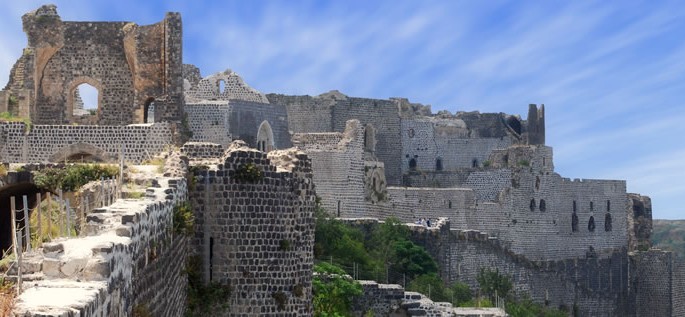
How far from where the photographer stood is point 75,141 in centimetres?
3619

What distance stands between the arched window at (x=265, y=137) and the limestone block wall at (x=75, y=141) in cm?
974

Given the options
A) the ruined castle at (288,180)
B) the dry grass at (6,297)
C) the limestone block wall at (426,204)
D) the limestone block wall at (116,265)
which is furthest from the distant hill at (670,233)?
Result: the dry grass at (6,297)

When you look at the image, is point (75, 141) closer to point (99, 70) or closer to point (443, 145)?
point (99, 70)

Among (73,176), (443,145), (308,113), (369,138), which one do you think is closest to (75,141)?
(73,176)

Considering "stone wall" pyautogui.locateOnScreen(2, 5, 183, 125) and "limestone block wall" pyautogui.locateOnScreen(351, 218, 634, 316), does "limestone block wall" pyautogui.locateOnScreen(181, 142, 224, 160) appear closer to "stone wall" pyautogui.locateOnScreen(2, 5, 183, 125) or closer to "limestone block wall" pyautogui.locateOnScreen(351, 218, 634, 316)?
"stone wall" pyautogui.locateOnScreen(2, 5, 183, 125)

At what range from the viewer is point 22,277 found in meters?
9.37

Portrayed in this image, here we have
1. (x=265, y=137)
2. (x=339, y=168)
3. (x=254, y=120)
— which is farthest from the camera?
(x=339, y=168)

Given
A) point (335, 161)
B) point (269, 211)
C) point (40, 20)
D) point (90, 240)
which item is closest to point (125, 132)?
point (40, 20)

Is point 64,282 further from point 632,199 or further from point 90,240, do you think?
point 632,199

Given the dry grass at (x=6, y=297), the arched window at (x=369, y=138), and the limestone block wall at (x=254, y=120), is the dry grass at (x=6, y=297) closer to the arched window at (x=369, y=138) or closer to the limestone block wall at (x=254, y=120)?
the limestone block wall at (x=254, y=120)

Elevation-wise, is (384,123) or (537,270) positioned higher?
(384,123)

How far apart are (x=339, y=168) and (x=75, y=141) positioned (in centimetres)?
1375

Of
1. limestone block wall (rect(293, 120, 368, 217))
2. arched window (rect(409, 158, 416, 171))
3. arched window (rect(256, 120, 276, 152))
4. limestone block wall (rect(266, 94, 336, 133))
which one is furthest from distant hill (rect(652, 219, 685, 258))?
arched window (rect(256, 120, 276, 152))

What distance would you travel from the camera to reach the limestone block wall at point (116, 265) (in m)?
8.80
